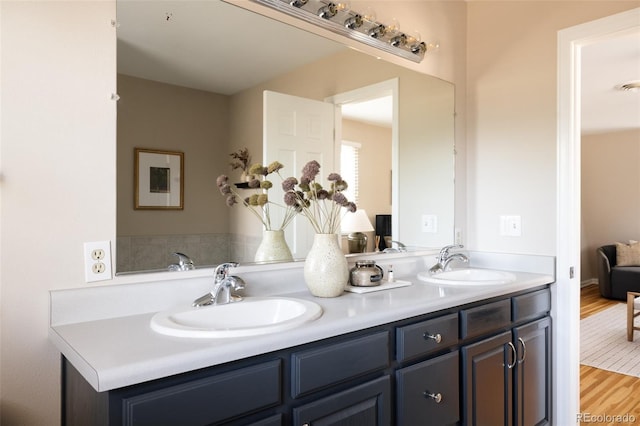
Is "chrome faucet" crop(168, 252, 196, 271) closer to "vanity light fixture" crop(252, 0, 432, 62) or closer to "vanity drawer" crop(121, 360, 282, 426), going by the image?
"vanity drawer" crop(121, 360, 282, 426)

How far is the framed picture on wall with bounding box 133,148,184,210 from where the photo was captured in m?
1.42

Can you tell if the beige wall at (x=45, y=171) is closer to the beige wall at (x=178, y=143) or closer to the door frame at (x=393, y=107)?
the beige wall at (x=178, y=143)

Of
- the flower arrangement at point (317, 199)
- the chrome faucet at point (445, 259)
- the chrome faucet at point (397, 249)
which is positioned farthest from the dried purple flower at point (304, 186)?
the chrome faucet at point (445, 259)

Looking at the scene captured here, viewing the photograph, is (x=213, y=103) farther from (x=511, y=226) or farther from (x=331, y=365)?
(x=511, y=226)

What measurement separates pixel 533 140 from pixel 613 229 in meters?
5.60

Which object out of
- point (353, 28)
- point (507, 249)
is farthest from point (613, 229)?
point (353, 28)

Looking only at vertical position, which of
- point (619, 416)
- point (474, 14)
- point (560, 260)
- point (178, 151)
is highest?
point (474, 14)

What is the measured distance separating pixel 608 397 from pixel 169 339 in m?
2.97

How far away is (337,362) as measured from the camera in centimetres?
125

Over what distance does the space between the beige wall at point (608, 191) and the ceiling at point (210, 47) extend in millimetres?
5562

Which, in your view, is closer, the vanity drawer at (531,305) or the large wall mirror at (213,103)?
the large wall mirror at (213,103)

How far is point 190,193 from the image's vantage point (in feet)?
5.09

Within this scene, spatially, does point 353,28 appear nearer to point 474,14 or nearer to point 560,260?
point 474,14

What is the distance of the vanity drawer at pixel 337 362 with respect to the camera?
1164 millimetres
